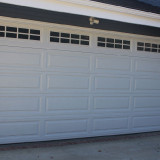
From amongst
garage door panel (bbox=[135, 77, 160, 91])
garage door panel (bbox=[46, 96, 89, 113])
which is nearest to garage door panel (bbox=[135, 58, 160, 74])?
garage door panel (bbox=[135, 77, 160, 91])

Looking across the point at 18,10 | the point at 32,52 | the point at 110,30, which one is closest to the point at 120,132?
the point at 110,30

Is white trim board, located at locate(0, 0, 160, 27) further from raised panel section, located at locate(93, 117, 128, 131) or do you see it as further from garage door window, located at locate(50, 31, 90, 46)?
raised panel section, located at locate(93, 117, 128, 131)

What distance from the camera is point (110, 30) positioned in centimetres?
604

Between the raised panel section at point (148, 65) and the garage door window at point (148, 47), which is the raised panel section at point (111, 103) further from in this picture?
the garage door window at point (148, 47)

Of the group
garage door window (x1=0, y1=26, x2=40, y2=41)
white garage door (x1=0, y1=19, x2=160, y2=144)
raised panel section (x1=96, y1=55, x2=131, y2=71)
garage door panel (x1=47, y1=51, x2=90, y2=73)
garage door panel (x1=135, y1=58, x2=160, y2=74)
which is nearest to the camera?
garage door window (x1=0, y1=26, x2=40, y2=41)

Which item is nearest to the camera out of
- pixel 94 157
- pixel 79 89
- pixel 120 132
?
pixel 94 157

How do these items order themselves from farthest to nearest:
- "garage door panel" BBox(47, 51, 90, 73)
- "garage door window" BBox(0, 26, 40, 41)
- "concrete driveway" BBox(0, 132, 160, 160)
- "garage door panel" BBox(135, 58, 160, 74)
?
"garage door panel" BBox(135, 58, 160, 74) < "garage door panel" BBox(47, 51, 90, 73) < "garage door window" BBox(0, 26, 40, 41) < "concrete driveway" BBox(0, 132, 160, 160)

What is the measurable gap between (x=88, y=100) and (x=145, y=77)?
1817mm

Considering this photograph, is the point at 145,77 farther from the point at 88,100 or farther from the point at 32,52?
the point at 32,52

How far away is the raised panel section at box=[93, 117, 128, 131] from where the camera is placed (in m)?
6.08

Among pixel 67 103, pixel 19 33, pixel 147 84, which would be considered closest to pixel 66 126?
pixel 67 103

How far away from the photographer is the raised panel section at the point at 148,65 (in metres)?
6.55

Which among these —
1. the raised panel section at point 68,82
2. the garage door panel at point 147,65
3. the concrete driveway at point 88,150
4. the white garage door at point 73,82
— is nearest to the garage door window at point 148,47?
the white garage door at point 73,82

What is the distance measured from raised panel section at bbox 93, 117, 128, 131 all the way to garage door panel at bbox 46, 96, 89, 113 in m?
0.51
